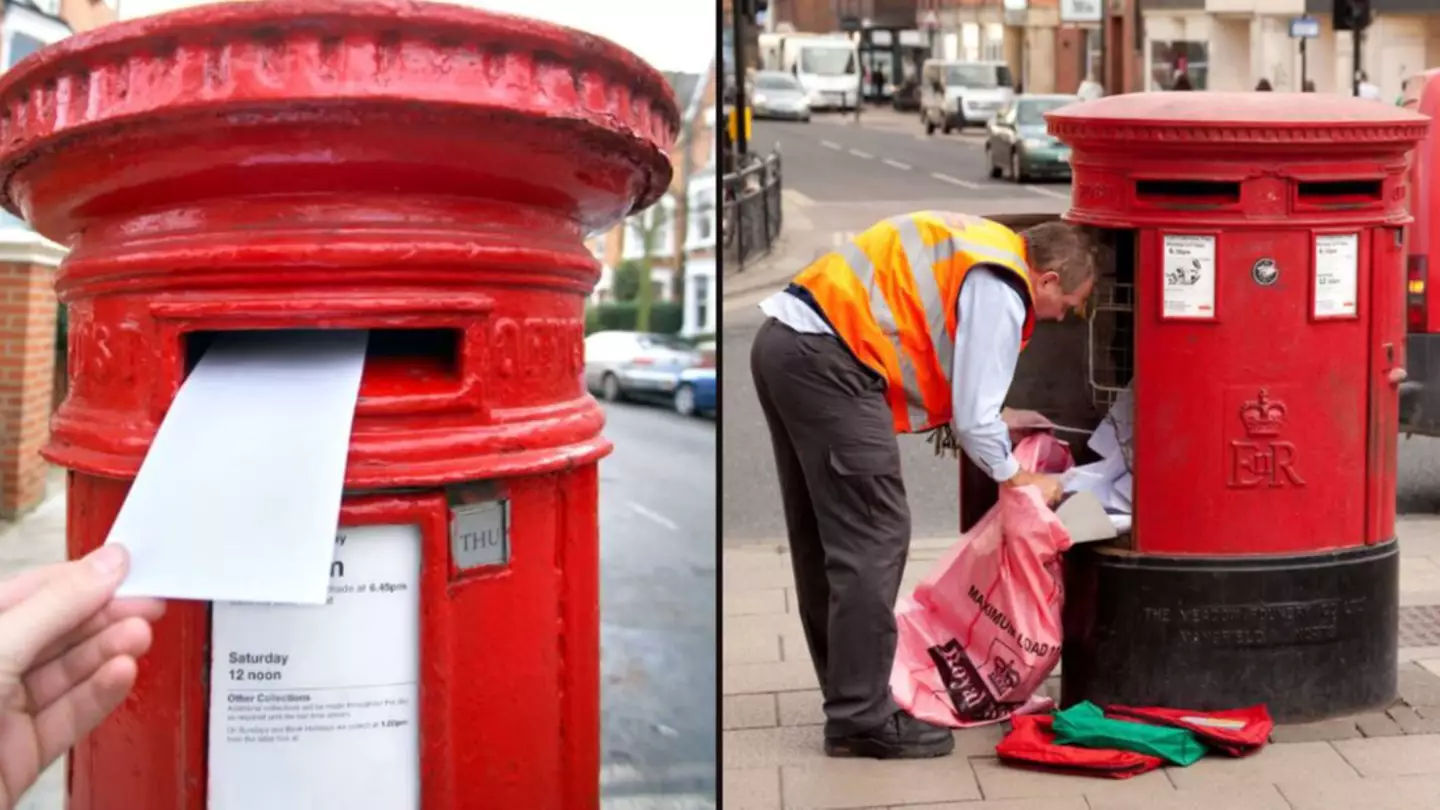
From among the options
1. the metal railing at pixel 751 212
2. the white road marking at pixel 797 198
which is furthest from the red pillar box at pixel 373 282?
the white road marking at pixel 797 198

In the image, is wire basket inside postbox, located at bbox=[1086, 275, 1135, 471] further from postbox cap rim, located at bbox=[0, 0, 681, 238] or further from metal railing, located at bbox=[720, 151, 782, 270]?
metal railing, located at bbox=[720, 151, 782, 270]

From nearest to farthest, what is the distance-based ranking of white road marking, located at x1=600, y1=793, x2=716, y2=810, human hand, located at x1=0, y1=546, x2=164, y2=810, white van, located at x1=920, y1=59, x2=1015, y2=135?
Result: human hand, located at x1=0, y1=546, x2=164, y2=810 < white road marking, located at x1=600, y1=793, x2=716, y2=810 < white van, located at x1=920, y1=59, x2=1015, y2=135

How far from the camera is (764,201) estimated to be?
59.6ft

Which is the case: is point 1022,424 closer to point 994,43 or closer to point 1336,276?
point 1336,276

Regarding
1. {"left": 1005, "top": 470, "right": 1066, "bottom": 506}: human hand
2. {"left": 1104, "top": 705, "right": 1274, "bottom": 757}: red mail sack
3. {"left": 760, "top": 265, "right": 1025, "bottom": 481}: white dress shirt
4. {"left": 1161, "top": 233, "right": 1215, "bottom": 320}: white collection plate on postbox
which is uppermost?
{"left": 1161, "top": 233, "right": 1215, "bottom": 320}: white collection plate on postbox

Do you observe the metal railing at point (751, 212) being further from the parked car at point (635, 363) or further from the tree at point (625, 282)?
the tree at point (625, 282)

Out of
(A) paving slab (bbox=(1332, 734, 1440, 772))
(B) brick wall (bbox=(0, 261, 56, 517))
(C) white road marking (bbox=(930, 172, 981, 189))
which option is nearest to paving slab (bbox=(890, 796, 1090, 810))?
(A) paving slab (bbox=(1332, 734, 1440, 772))

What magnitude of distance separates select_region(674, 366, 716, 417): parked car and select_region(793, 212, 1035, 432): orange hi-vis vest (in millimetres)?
2857

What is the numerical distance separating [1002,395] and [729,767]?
1.16m

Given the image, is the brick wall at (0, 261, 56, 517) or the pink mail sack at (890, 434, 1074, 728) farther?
the brick wall at (0, 261, 56, 517)

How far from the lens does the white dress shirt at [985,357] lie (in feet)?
12.1

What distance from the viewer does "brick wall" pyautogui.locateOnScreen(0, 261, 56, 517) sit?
4449 mm

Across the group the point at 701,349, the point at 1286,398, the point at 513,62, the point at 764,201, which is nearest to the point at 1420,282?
the point at 701,349

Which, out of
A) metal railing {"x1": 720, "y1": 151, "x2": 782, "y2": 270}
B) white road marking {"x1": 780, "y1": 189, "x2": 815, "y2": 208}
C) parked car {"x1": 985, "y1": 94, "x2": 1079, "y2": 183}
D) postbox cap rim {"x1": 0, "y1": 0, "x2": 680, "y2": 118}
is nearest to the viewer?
postbox cap rim {"x1": 0, "y1": 0, "x2": 680, "y2": 118}
